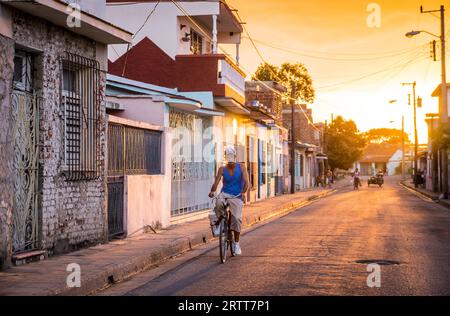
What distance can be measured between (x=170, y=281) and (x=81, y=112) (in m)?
4.70

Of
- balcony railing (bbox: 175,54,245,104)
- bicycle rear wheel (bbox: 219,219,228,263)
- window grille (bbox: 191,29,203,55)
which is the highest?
window grille (bbox: 191,29,203,55)

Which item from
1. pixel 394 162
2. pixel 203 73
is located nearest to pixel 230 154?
pixel 203 73

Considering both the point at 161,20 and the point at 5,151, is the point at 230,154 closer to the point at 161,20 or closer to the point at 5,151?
the point at 5,151

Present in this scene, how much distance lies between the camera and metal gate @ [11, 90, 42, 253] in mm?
11000

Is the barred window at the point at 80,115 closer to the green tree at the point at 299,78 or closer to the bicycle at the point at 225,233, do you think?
the bicycle at the point at 225,233

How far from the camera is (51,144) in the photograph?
12.1 m

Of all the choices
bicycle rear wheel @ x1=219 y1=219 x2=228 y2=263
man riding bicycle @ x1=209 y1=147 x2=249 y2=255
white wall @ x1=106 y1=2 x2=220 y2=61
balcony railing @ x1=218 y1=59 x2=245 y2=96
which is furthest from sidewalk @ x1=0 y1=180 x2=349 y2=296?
white wall @ x1=106 y1=2 x2=220 y2=61

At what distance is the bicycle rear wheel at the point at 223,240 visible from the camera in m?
11.8

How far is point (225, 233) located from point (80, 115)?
368 centimetres

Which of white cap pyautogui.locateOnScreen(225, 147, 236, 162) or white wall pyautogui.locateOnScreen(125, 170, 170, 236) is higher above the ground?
white cap pyautogui.locateOnScreen(225, 147, 236, 162)

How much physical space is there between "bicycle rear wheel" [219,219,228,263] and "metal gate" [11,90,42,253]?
307 cm

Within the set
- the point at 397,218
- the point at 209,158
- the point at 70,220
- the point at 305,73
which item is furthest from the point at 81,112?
the point at 305,73

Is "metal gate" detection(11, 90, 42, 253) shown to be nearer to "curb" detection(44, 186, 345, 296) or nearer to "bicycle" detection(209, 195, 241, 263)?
"curb" detection(44, 186, 345, 296)

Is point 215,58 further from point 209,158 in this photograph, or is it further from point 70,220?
point 70,220
